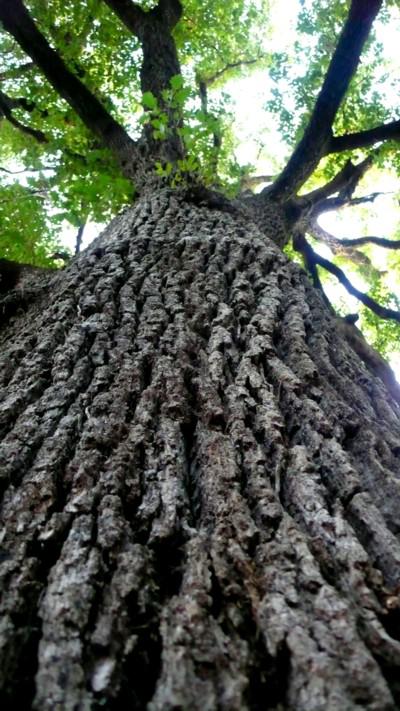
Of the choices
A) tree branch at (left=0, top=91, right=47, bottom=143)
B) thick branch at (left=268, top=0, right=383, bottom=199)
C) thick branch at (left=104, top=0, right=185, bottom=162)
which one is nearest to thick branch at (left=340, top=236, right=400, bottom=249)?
thick branch at (left=268, top=0, right=383, bottom=199)

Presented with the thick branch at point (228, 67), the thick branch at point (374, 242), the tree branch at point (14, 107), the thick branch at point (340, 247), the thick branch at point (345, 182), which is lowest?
the tree branch at point (14, 107)

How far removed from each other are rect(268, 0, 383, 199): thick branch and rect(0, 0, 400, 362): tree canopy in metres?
0.01

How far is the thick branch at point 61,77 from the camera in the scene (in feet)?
18.2

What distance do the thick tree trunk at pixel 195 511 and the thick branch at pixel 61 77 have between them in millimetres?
3935

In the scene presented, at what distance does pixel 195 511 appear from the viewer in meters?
1.39

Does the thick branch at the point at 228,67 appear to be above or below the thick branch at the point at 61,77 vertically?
above

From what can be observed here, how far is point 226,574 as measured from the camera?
1153mm

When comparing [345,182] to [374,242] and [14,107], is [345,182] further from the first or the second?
[14,107]

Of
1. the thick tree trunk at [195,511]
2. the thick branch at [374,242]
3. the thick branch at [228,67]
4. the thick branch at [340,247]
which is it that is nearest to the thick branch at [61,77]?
the thick tree trunk at [195,511]

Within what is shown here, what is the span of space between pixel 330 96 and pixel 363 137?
110cm

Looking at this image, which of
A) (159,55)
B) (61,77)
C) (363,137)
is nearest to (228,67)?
(159,55)

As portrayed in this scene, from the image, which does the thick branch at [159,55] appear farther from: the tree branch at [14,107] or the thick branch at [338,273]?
the thick branch at [338,273]

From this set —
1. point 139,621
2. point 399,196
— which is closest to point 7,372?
point 139,621

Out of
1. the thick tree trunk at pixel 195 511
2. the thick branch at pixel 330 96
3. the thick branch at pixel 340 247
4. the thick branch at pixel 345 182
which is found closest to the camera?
the thick tree trunk at pixel 195 511
